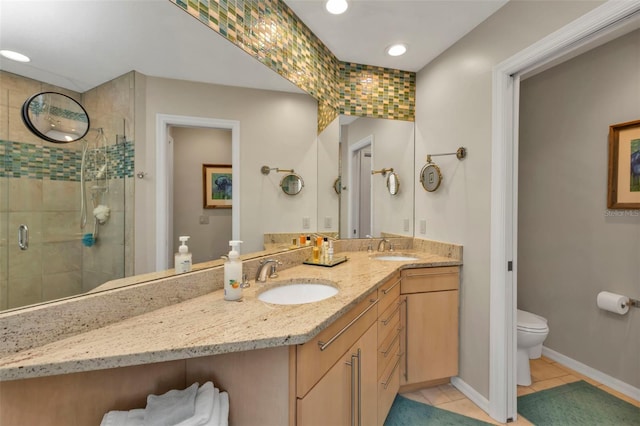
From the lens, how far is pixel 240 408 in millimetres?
903

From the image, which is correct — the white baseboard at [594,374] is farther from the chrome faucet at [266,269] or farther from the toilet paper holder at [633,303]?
the chrome faucet at [266,269]

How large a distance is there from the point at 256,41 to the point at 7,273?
1427 millimetres

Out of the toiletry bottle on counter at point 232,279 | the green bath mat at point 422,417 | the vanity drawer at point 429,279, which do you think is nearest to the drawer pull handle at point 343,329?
the toiletry bottle on counter at point 232,279

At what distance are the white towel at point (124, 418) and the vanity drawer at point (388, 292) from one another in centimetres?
110


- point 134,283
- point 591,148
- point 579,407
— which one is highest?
point 591,148

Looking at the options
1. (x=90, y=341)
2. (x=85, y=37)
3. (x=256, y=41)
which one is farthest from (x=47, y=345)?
(x=256, y=41)

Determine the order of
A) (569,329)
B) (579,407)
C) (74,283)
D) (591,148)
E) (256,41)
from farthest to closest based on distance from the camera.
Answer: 1. (569,329)
2. (591,148)
3. (579,407)
4. (256,41)
5. (74,283)

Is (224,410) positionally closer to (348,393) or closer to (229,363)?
(229,363)

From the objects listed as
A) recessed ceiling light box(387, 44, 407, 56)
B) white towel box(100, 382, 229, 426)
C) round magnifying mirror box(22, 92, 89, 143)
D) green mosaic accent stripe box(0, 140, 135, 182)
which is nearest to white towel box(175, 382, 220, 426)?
white towel box(100, 382, 229, 426)

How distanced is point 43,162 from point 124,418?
758mm

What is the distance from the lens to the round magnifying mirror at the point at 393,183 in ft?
8.11

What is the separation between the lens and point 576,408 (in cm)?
176

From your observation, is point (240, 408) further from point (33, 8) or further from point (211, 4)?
point (211, 4)

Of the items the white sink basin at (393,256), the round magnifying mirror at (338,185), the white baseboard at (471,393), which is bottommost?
the white baseboard at (471,393)
